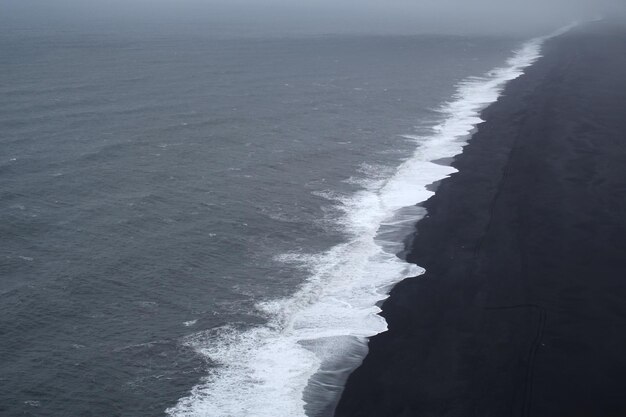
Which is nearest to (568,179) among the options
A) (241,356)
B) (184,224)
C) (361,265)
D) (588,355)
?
(361,265)

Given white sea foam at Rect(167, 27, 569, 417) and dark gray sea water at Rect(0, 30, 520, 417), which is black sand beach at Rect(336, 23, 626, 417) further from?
dark gray sea water at Rect(0, 30, 520, 417)

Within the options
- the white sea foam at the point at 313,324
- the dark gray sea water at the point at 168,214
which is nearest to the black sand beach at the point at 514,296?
the white sea foam at the point at 313,324

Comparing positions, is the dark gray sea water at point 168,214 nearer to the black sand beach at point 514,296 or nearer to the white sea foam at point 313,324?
the white sea foam at point 313,324

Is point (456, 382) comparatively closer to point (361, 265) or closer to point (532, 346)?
point (532, 346)

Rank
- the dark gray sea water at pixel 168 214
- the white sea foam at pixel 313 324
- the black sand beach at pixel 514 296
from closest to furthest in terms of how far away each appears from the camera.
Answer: the black sand beach at pixel 514 296 < the white sea foam at pixel 313 324 < the dark gray sea water at pixel 168 214

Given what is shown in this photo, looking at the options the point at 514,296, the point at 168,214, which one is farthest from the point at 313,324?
the point at 168,214

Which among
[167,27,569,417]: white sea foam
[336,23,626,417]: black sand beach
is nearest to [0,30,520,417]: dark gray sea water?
[167,27,569,417]: white sea foam

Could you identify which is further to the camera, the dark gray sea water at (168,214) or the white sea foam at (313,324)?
the dark gray sea water at (168,214)
